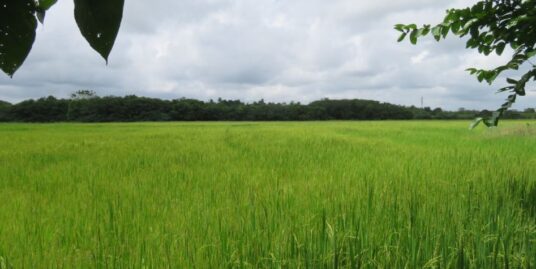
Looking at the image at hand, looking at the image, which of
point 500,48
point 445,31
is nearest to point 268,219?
point 445,31

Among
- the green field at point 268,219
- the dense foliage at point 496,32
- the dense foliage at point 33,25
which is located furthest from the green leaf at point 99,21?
the dense foliage at point 496,32

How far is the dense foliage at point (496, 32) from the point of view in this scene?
216 cm

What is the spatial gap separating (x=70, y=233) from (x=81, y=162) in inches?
144

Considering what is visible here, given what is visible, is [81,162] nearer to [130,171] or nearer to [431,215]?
[130,171]

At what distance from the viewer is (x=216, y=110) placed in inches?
1874

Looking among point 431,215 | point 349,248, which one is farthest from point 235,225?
point 431,215

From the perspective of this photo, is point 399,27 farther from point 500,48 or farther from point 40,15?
point 40,15

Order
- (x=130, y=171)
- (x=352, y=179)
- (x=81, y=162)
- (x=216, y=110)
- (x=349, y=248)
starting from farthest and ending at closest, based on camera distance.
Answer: (x=216, y=110), (x=81, y=162), (x=130, y=171), (x=352, y=179), (x=349, y=248)

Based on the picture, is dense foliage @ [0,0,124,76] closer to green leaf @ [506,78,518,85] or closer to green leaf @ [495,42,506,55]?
green leaf @ [506,78,518,85]

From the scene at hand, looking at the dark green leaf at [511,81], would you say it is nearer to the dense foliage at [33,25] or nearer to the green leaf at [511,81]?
the green leaf at [511,81]

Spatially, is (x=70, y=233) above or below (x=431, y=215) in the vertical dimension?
below

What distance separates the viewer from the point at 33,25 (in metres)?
0.34

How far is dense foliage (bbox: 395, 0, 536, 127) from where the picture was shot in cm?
216

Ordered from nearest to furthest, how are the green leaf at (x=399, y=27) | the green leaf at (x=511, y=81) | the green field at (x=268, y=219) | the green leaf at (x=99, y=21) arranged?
the green leaf at (x=99, y=21), the green field at (x=268, y=219), the green leaf at (x=511, y=81), the green leaf at (x=399, y=27)
